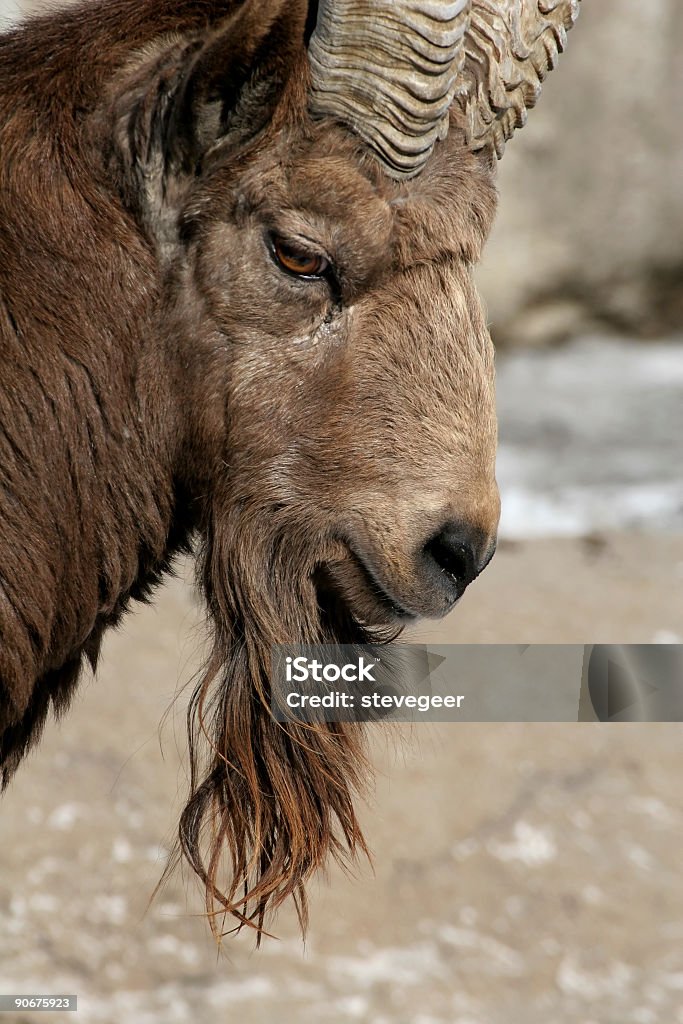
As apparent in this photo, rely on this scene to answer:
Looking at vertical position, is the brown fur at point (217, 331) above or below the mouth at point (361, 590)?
above

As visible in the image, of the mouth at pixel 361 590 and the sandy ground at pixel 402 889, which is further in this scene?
the sandy ground at pixel 402 889

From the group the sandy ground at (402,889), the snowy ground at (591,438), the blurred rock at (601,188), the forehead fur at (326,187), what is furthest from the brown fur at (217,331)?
the blurred rock at (601,188)

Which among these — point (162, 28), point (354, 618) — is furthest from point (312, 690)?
point (162, 28)

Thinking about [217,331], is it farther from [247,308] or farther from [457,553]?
[457,553]

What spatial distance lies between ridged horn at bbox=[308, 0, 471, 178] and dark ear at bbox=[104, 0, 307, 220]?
0.25 ft

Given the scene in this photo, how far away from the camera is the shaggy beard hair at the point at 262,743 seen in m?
2.94

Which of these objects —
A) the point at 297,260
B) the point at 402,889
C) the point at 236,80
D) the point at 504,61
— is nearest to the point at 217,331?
the point at 297,260

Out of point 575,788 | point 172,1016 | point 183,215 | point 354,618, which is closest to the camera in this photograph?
point 183,215

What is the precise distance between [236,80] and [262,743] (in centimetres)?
153

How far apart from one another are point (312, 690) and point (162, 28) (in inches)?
60.2

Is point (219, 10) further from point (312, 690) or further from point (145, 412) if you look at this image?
point (312, 690)

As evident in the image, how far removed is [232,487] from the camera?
2816 millimetres

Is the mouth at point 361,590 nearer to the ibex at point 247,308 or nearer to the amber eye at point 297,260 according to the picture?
the ibex at point 247,308

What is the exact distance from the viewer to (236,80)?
100 inches
